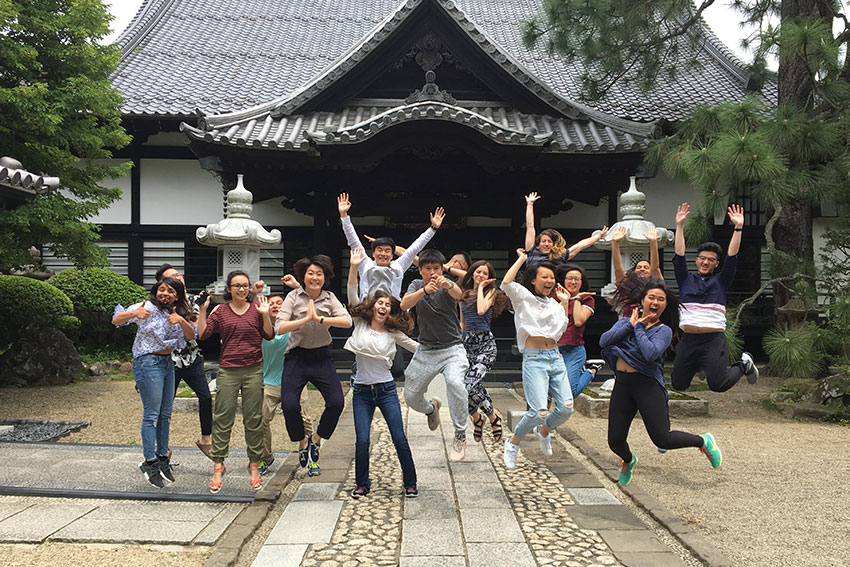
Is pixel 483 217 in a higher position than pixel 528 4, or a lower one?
lower

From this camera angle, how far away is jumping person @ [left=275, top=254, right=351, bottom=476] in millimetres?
4531

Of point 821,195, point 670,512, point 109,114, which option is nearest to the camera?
point 670,512

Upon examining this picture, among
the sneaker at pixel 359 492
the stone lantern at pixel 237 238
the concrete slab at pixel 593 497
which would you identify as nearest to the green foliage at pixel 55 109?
the stone lantern at pixel 237 238

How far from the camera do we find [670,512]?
420 cm

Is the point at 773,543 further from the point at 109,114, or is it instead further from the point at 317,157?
the point at 109,114

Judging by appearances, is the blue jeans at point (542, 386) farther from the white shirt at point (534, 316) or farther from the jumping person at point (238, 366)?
the jumping person at point (238, 366)

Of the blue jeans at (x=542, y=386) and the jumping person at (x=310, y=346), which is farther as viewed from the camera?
the blue jeans at (x=542, y=386)

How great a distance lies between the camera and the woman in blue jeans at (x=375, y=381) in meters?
4.43

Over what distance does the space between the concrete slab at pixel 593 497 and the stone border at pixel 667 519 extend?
16cm

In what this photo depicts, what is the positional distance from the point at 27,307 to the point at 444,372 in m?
7.67

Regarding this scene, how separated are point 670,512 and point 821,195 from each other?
5386mm

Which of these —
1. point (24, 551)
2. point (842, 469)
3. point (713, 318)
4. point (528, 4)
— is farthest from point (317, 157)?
point (528, 4)

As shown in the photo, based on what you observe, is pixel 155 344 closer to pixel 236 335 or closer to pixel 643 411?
pixel 236 335

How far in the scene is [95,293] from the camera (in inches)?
432
